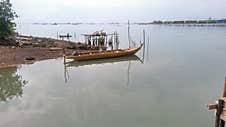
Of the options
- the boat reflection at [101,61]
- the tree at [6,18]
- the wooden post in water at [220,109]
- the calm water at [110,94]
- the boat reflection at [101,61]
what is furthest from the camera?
→ the tree at [6,18]

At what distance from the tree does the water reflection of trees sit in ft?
31.8

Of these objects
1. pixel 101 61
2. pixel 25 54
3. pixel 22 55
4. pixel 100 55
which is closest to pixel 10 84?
pixel 22 55

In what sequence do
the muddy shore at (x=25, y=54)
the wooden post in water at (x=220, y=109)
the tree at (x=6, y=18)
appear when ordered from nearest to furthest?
1. the wooden post in water at (x=220, y=109)
2. the muddy shore at (x=25, y=54)
3. the tree at (x=6, y=18)

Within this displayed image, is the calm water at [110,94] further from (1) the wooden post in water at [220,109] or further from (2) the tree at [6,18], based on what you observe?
(2) the tree at [6,18]

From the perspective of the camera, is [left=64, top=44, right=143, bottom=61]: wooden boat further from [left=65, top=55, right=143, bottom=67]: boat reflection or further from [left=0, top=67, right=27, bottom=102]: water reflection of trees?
[left=0, top=67, right=27, bottom=102]: water reflection of trees

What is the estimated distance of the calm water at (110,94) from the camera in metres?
10.7

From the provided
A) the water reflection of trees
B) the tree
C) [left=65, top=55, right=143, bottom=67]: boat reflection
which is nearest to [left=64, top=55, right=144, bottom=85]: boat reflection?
[left=65, top=55, right=143, bottom=67]: boat reflection

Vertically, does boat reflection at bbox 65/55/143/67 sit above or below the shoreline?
below

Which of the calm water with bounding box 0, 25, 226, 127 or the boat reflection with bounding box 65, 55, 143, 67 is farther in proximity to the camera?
the boat reflection with bounding box 65, 55, 143, 67

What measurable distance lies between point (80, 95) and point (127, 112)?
359 cm

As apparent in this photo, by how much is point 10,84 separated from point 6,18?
47.7 ft

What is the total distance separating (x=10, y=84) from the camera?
17.2 metres

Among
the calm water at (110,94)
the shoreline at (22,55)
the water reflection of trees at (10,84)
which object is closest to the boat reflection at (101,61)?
the calm water at (110,94)

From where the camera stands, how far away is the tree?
2884 centimetres
